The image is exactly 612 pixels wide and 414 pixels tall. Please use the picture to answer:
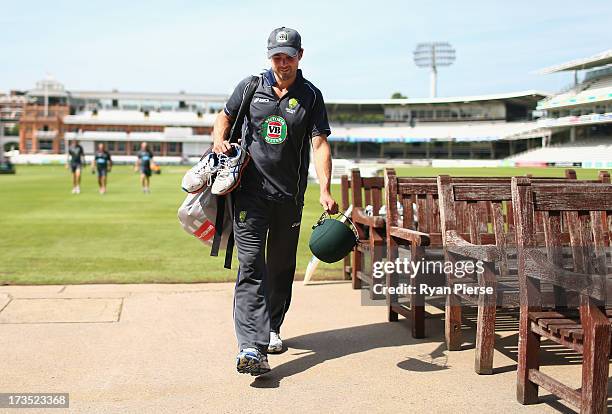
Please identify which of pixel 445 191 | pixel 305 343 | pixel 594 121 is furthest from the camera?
pixel 594 121

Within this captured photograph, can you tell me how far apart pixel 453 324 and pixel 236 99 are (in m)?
2.13

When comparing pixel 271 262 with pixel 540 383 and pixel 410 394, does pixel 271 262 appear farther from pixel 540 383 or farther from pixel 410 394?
pixel 540 383

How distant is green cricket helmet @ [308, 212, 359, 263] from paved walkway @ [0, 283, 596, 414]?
2.41 ft

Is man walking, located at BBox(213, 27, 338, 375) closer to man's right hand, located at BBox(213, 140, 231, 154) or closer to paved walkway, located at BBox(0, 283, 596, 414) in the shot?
man's right hand, located at BBox(213, 140, 231, 154)

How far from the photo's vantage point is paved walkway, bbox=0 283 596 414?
12.9ft

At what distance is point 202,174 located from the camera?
4582mm

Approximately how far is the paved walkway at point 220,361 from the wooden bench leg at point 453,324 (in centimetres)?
8

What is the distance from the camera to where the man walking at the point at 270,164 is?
4.53 meters

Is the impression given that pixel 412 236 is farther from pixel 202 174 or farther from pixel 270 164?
pixel 202 174

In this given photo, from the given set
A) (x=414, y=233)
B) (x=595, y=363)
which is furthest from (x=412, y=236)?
(x=595, y=363)

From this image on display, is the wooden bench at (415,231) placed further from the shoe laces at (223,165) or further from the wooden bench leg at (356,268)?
the shoe laces at (223,165)

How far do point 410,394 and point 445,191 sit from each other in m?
1.44

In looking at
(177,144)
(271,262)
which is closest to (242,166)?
(271,262)

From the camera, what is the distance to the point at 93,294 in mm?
6891
